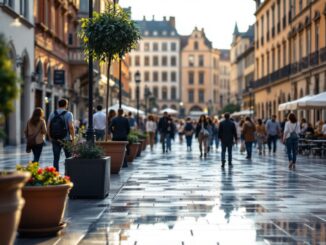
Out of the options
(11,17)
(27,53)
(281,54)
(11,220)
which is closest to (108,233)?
(11,220)

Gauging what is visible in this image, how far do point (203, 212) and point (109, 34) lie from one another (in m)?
6.81

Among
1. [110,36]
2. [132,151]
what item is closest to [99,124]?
[132,151]

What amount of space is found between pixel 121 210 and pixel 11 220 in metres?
5.01

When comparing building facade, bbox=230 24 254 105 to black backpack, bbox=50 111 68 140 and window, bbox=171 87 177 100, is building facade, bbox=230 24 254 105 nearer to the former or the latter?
window, bbox=171 87 177 100

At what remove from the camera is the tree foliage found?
52.0 ft

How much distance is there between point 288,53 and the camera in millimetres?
52812

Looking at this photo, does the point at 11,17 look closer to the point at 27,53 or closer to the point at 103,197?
the point at 27,53

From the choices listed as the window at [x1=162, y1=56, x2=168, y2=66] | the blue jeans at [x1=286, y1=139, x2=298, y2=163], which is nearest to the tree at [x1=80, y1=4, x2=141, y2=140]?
the blue jeans at [x1=286, y1=139, x2=298, y2=163]

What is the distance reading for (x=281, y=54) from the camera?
184 ft

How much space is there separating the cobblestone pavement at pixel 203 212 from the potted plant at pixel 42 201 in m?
0.20

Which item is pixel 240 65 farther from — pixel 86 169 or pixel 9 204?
pixel 9 204

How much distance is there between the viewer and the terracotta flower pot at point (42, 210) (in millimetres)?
7717

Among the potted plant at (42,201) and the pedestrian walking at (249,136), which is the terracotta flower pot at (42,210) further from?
the pedestrian walking at (249,136)

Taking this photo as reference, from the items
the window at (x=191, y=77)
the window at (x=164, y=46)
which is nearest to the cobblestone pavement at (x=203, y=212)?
the window at (x=191, y=77)
